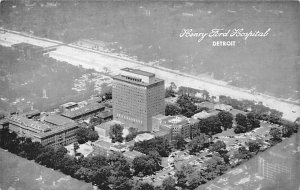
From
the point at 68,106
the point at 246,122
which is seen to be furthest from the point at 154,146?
the point at 68,106

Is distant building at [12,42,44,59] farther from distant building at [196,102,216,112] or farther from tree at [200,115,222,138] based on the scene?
tree at [200,115,222,138]

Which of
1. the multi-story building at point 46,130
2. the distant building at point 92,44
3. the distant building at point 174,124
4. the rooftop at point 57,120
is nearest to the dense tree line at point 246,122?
the distant building at point 174,124

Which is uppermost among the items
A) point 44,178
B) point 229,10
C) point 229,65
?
point 229,10

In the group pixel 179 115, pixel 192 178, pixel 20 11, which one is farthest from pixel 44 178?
pixel 20 11

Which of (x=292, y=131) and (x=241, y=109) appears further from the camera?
(x=241, y=109)

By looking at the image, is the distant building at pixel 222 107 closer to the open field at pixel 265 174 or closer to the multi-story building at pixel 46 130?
the open field at pixel 265 174

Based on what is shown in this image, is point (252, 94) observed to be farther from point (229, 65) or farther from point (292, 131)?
point (292, 131)
